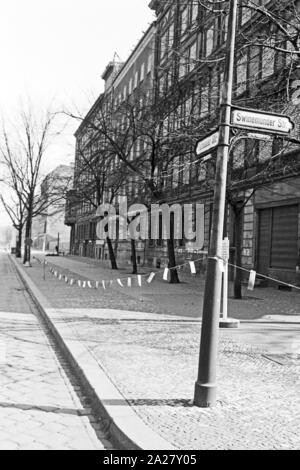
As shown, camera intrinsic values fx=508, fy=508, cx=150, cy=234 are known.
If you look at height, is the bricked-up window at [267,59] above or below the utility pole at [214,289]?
above

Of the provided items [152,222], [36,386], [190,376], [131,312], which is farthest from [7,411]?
[152,222]

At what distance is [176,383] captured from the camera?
5797 millimetres

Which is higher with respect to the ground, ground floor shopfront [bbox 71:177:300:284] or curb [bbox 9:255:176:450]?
ground floor shopfront [bbox 71:177:300:284]

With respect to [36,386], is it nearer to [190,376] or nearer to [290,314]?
[190,376]

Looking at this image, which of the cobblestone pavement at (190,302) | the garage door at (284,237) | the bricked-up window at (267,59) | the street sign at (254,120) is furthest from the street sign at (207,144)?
the garage door at (284,237)

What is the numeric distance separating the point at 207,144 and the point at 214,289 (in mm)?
1597

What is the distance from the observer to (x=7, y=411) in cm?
484

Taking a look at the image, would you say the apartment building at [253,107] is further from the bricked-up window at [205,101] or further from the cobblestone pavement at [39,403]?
the cobblestone pavement at [39,403]

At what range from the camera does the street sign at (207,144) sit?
5.28m

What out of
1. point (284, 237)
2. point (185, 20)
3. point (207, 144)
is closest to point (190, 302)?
point (284, 237)

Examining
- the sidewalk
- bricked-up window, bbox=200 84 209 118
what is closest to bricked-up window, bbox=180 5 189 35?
bricked-up window, bbox=200 84 209 118

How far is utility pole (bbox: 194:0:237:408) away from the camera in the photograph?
4938mm

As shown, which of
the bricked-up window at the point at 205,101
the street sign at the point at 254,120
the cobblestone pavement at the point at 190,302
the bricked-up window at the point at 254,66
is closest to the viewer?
Answer: the street sign at the point at 254,120

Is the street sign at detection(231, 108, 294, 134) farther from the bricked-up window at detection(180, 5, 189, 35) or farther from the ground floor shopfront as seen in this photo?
the ground floor shopfront
